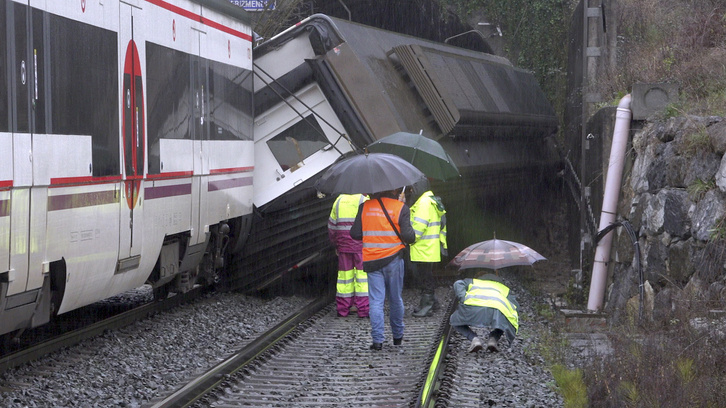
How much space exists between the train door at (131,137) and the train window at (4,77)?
176 cm

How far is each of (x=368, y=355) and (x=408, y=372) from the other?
79cm

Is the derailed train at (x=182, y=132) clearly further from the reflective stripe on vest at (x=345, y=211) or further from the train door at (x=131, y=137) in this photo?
the reflective stripe on vest at (x=345, y=211)

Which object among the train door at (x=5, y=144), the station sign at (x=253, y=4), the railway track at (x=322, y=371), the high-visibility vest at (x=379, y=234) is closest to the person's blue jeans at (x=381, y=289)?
the high-visibility vest at (x=379, y=234)

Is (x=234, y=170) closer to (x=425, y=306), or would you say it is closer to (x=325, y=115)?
(x=325, y=115)

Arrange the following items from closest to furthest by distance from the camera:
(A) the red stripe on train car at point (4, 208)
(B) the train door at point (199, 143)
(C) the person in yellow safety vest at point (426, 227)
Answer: (A) the red stripe on train car at point (4, 208) < (C) the person in yellow safety vest at point (426, 227) < (B) the train door at point (199, 143)

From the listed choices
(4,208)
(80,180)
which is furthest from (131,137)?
(4,208)

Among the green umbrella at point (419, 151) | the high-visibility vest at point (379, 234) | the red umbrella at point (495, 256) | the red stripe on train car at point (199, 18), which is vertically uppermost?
the red stripe on train car at point (199, 18)

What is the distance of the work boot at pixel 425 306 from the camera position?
1047cm

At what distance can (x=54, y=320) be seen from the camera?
9.35 m

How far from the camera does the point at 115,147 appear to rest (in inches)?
293

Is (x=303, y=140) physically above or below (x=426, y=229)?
above

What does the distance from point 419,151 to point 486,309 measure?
237 cm

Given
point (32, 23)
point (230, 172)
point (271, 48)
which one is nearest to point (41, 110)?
point (32, 23)

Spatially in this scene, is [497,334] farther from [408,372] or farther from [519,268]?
[519,268]
